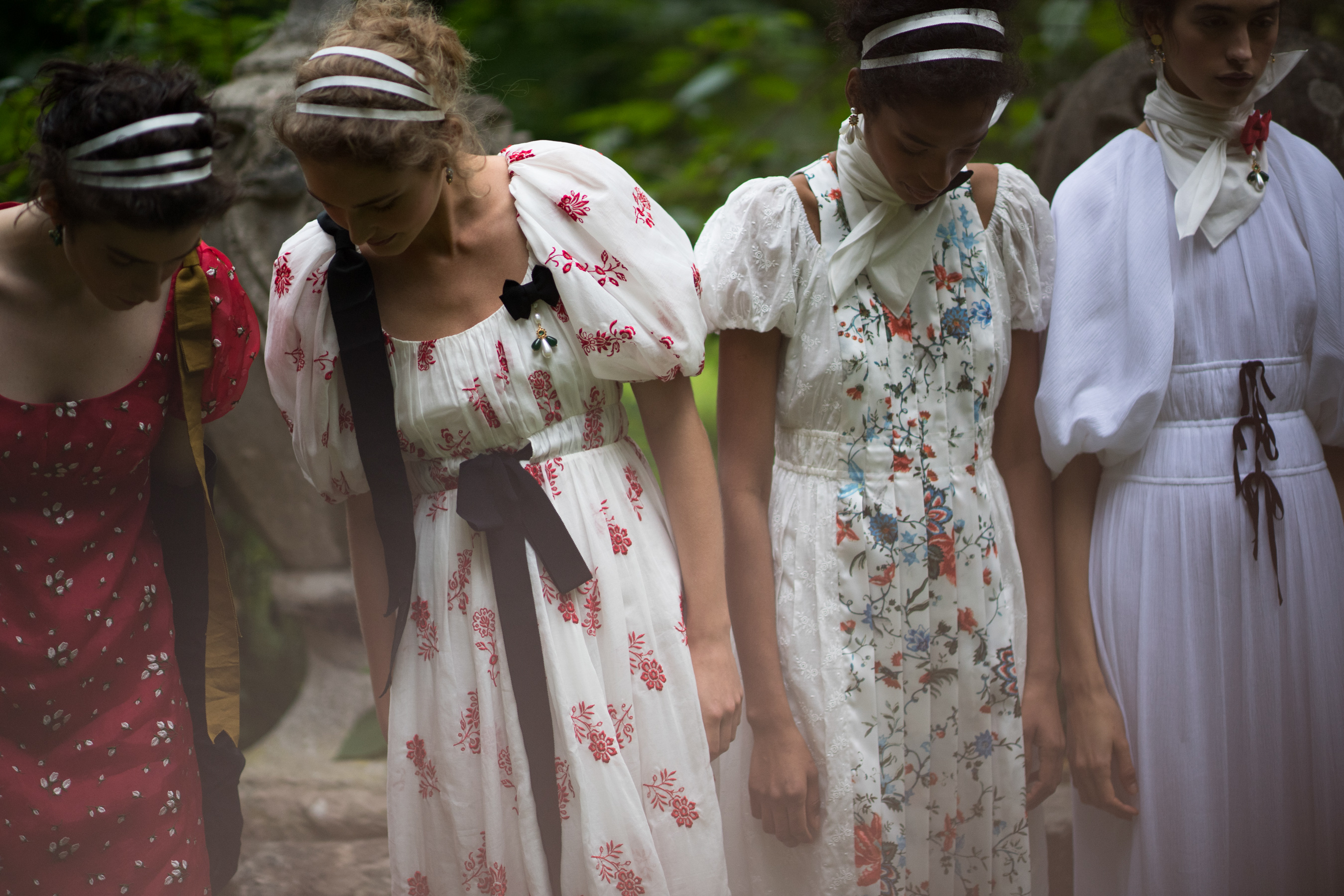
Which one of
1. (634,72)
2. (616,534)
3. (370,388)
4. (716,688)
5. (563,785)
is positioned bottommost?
(563,785)

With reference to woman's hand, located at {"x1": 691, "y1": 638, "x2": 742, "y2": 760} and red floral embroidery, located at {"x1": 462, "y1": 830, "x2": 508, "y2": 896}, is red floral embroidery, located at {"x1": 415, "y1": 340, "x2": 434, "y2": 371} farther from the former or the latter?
red floral embroidery, located at {"x1": 462, "y1": 830, "x2": 508, "y2": 896}

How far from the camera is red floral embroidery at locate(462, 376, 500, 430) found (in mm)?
1420

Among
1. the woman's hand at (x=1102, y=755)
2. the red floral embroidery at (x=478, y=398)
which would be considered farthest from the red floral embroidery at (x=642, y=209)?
the woman's hand at (x=1102, y=755)

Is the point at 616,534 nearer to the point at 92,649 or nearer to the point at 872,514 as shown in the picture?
the point at 872,514

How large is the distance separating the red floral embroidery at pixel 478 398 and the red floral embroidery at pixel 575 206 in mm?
264

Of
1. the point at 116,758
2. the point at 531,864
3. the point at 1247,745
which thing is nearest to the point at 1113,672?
the point at 1247,745

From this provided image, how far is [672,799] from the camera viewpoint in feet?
4.73

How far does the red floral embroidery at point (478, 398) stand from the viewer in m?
1.42

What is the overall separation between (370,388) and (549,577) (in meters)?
0.36

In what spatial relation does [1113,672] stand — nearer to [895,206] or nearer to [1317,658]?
[1317,658]

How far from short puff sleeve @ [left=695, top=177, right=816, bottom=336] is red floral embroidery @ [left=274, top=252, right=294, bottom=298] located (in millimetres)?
593

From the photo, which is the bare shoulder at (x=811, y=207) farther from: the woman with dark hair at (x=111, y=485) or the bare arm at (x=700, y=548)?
the woman with dark hair at (x=111, y=485)

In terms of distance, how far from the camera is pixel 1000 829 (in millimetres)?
1630

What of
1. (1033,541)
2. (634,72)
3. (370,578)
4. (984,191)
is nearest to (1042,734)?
(1033,541)
